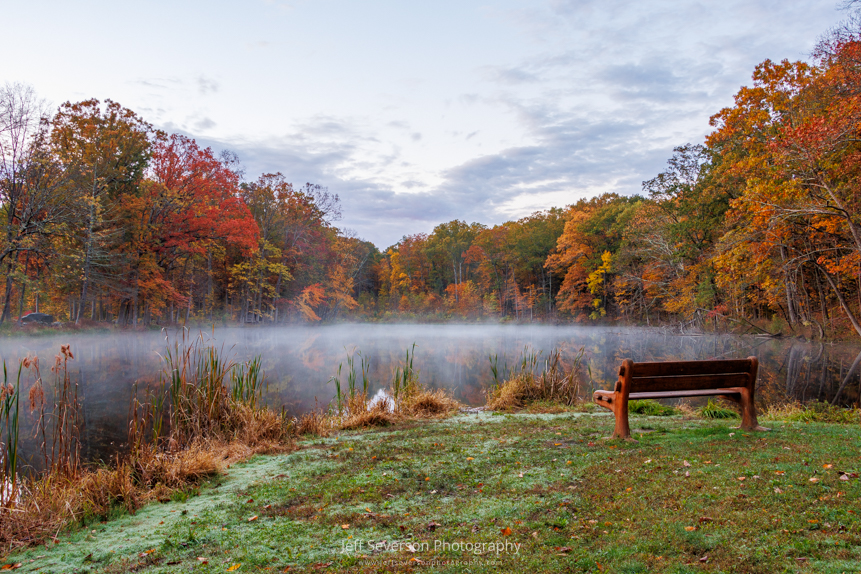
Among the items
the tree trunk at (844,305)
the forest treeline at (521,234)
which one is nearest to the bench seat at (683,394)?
the forest treeline at (521,234)

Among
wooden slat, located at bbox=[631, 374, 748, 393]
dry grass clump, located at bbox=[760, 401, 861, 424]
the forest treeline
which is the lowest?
dry grass clump, located at bbox=[760, 401, 861, 424]

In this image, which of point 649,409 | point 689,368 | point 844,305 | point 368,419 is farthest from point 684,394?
point 844,305

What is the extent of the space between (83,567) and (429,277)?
194 ft

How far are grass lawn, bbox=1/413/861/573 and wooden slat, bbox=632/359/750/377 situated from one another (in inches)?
26.0

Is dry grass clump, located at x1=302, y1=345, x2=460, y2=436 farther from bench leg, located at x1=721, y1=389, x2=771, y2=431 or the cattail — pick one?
bench leg, located at x1=721, y1=389, x2=771, y2=431

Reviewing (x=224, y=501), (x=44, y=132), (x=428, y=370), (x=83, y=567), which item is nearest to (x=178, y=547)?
(x=83, y=567)

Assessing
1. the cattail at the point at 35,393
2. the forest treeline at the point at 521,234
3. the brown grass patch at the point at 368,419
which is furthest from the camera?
the forest treeline at the point at 521,234

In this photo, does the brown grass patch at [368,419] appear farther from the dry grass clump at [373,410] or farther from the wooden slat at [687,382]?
the wooden slat at [687,382]

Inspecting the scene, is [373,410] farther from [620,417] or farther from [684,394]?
[684,394]

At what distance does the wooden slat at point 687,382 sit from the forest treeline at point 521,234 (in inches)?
411

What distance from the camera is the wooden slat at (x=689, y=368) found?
15.8 ft

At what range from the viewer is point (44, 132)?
69.8ft

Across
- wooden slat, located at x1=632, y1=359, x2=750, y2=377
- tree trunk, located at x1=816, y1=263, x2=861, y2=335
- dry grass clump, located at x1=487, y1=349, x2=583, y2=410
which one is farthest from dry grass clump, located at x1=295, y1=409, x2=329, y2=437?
tree trunk, located at x1=816, y1=263, x2=861, y2=335

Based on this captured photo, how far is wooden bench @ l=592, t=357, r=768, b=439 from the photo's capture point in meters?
4.83
